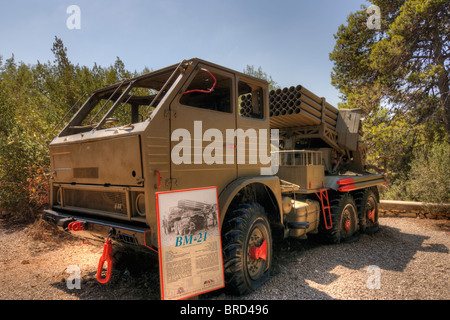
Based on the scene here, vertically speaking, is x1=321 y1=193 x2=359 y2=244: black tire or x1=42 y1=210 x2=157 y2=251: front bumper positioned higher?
x1=42 y1=210 x2=157 y2=251: front bumper

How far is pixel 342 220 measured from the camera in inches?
248

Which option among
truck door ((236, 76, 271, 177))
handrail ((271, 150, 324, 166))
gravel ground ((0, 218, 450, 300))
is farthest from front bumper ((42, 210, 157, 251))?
handrail ((271, 150, 324, 166))

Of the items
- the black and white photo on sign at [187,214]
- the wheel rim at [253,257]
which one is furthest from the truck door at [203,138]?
the wheel rim at [253,257]

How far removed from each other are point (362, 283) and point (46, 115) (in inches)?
361

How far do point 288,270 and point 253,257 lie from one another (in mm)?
1143

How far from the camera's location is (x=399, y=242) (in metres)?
6.55

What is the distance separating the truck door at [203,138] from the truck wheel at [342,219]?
3.25 metres

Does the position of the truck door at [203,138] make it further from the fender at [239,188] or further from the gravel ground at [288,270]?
the gravel ground at [288,270]

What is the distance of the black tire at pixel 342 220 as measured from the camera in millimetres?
5996

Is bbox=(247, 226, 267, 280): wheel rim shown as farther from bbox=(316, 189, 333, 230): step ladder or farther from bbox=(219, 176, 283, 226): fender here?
bbox=(316, 189, 333, 230): step ladder

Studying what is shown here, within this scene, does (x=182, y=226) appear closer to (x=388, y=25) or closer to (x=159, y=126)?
(x=159, y=126)

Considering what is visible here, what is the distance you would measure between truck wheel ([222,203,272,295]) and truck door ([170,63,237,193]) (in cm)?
49

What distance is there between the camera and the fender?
342 cm
